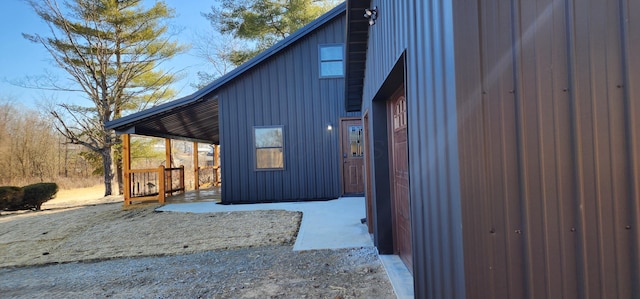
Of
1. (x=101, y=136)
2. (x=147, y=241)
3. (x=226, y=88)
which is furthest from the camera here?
(x=101, y=136)

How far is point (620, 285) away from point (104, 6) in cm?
1736

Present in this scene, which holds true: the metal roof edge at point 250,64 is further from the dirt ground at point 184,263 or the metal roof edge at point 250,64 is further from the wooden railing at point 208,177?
the wooden railing at point 208,177

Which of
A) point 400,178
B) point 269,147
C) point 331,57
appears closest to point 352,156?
point 269,147

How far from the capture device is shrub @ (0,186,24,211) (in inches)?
388

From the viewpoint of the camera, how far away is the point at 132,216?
757 centimetres

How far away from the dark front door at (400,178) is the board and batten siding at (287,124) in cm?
508

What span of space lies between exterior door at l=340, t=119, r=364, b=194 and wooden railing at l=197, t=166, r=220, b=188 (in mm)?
7770

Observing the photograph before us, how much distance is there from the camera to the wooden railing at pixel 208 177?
14.7 metres

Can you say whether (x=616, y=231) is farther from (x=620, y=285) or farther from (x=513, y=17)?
(x=513, y=17)

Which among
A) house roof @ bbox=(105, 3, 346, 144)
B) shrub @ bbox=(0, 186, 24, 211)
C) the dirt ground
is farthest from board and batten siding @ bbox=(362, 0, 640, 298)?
shrub @ bbox=(0, 186, 24, 211)

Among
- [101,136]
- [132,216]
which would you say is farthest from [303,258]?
[101,136]

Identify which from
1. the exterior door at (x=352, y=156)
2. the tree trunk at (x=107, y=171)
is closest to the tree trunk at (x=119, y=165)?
the tree trunk at (x=107, y=171)

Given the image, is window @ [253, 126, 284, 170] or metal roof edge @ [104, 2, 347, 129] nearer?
metal roof edge @ [104, 2, 347, 129]

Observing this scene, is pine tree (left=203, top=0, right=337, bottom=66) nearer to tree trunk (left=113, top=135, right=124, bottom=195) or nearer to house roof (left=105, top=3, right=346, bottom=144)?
house roof (left=105, top=3, right=346, bottom=144)
